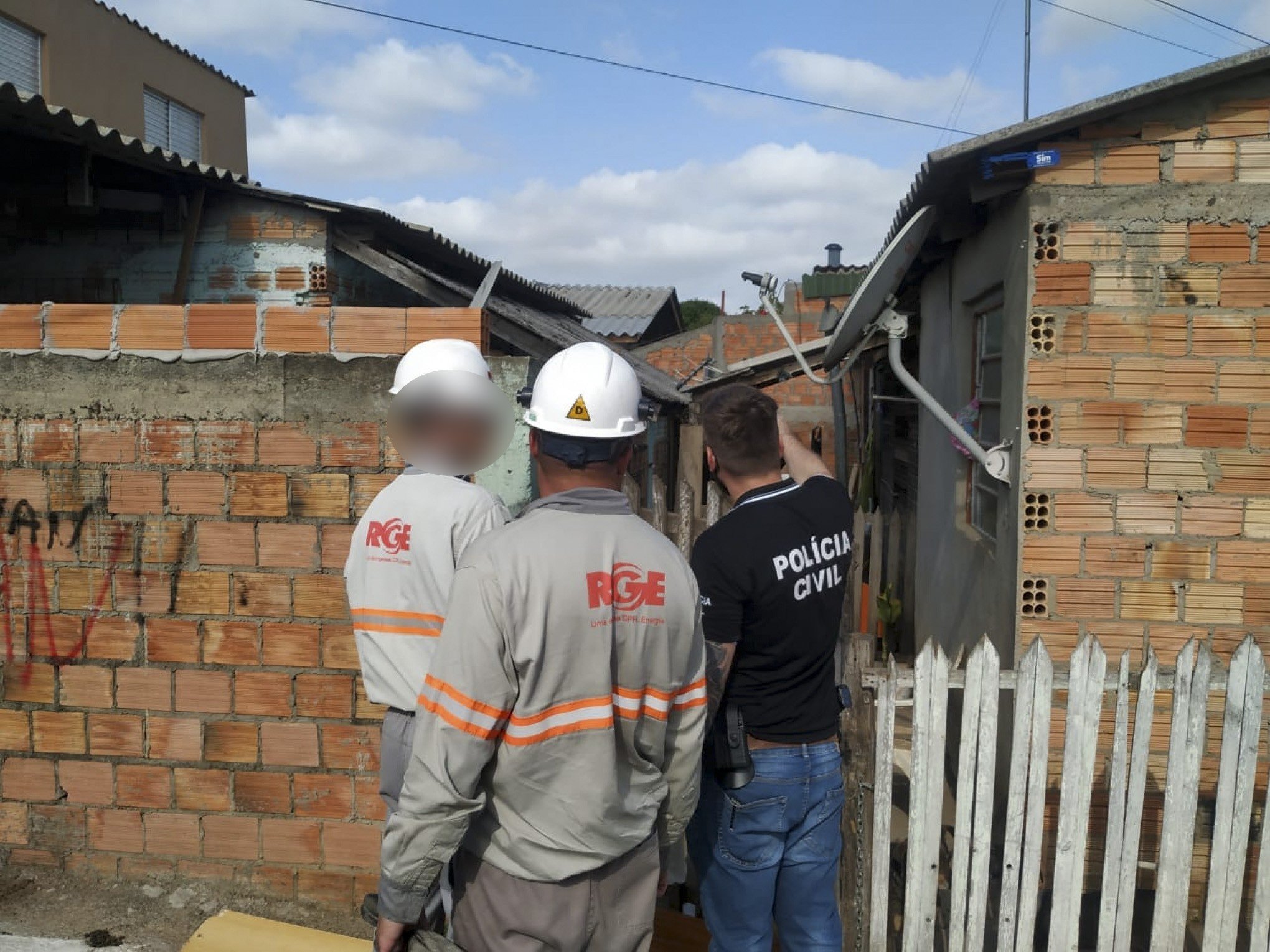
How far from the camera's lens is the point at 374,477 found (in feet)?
11.7

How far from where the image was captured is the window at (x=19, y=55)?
12.3 m

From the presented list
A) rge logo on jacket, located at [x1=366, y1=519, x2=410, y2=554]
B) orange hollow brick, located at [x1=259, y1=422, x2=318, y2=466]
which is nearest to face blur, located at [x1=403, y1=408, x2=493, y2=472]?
rge logo on jacket, located at [x1=366, y1=519, x2=410, y2=554]

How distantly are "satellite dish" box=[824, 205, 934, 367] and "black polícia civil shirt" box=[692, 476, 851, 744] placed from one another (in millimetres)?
2341

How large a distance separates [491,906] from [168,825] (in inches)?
86.7

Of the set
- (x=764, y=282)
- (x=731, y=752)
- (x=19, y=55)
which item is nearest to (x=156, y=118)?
(x=19, y=55)

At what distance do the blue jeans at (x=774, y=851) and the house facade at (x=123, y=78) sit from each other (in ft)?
36.7

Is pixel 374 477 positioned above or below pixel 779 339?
below

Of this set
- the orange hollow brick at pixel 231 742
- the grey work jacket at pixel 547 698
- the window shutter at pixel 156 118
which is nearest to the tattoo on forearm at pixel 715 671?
the grey work jacket at pixel 547 698

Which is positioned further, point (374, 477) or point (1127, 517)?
point (1127, 517)

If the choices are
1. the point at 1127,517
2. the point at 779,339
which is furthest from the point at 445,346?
the point at 779,339

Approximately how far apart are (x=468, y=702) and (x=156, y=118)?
16.6 meters

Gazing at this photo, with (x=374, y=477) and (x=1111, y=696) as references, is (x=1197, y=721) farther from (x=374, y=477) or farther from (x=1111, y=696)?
(x=374, y=477)

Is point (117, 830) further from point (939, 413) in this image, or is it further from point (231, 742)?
point (939, 413)

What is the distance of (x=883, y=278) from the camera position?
5023mm
